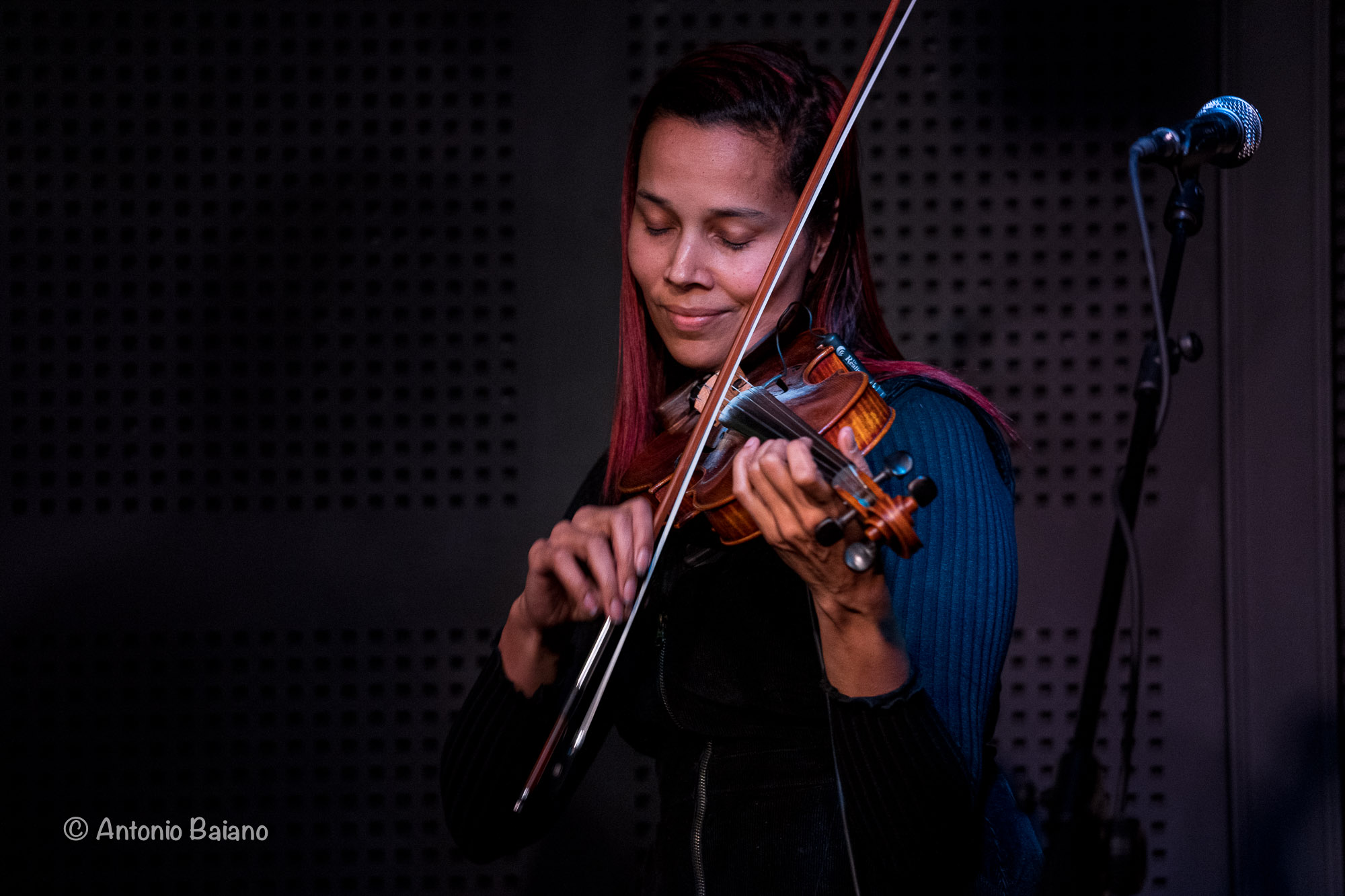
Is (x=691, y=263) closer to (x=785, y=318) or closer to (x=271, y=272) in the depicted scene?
(x=785, y=318)

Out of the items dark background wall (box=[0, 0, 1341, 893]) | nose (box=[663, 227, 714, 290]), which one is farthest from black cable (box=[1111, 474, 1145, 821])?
dark background wall (box=[0, 0, 1341, 893])

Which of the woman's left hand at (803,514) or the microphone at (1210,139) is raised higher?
the microphone at (1210,139)

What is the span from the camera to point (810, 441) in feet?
2.89

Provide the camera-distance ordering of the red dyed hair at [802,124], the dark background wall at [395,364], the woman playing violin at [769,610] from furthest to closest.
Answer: the dark background wall at [395,364], the red dyed hair at [802,124], the woman playing violin at [769,610]

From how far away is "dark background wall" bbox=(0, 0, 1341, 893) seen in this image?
2.14 metres

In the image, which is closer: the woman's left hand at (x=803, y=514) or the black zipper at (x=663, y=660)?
the woman's left hand at (x=803, y=514)

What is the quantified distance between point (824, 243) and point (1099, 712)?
68 cm

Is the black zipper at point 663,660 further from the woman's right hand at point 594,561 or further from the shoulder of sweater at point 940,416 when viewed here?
the shoulder of sweater at point 940,416

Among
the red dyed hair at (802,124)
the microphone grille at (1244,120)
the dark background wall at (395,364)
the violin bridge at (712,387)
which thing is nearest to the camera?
the microphone grille at (1244,120)

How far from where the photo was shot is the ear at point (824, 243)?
130 cm

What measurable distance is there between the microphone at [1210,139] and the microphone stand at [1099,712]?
57mm

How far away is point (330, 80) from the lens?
2.20 metres

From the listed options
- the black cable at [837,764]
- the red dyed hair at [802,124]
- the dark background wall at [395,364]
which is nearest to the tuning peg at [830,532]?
the black cable at [837,764]

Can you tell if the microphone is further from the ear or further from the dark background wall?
the dark background wall
